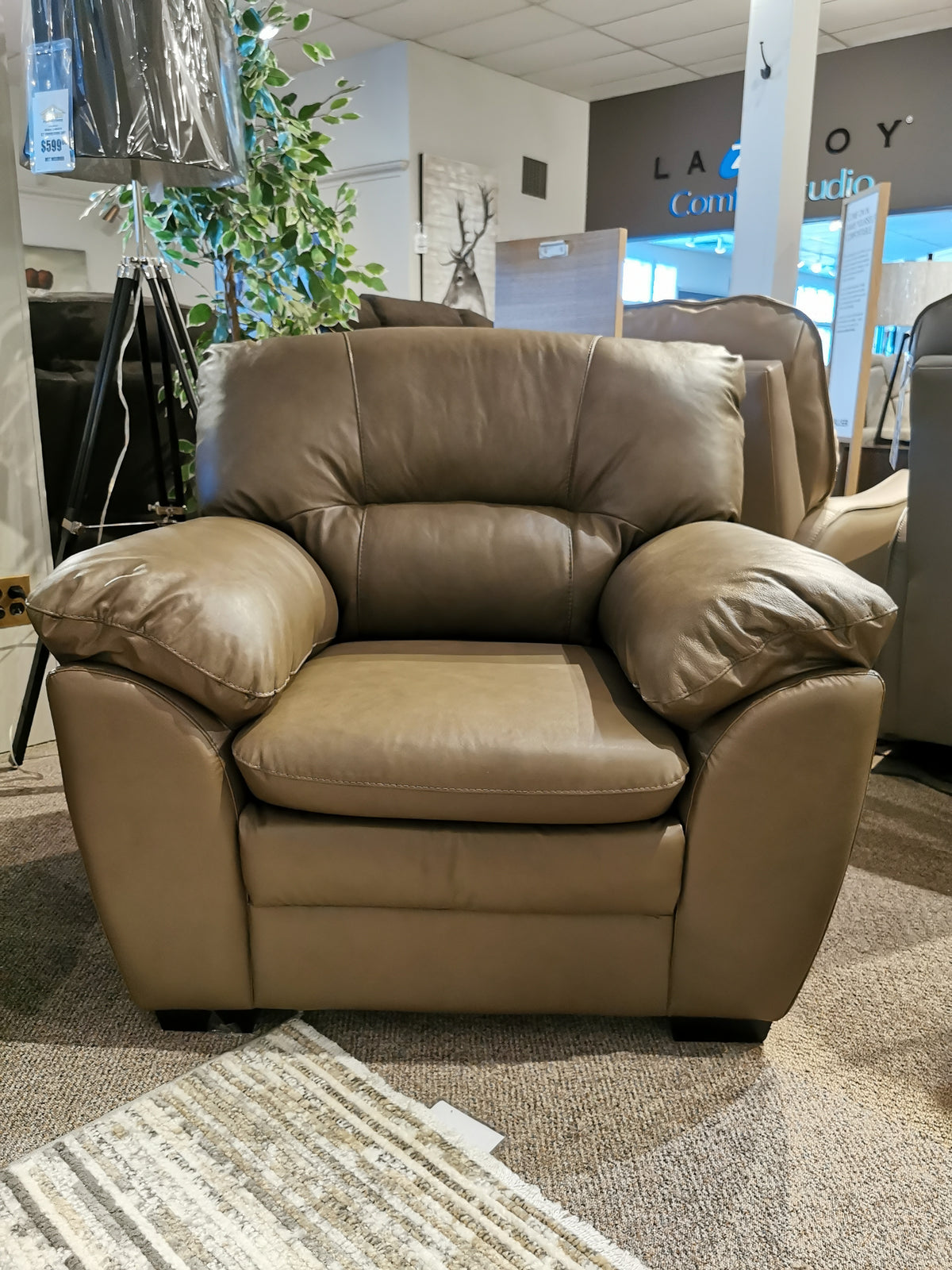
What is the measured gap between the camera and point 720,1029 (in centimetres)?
137

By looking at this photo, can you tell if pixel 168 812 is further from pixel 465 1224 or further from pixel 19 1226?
pixel 465 1224

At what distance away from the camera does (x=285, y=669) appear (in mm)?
1364

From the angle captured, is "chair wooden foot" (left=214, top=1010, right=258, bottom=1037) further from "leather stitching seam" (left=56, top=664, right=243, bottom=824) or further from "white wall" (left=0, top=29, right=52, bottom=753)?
"white wall" (left=0, top=29, right=52, bottom=753)

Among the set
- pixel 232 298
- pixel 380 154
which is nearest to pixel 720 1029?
pixel 232 298

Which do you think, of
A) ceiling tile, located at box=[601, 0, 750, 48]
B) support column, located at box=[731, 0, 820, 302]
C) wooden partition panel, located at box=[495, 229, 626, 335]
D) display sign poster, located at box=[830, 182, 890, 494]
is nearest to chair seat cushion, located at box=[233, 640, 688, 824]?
wooden partition panel, located at box=[495, 229, 626, 335]

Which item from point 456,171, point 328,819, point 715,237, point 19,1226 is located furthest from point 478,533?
point 715,237

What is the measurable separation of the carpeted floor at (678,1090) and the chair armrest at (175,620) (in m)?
0.53

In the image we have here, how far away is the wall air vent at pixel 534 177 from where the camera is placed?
6594mm

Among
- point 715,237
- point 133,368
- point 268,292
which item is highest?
point 715,237

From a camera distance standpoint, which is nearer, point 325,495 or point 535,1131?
point 535,1131

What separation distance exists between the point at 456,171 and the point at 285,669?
558 cm

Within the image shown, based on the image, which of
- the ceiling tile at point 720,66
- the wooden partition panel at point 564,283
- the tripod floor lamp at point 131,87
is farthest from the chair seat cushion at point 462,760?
the ceiling tile at point 720,66

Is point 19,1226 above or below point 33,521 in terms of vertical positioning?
below

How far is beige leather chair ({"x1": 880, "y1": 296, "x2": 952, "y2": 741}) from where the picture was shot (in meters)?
2.10
